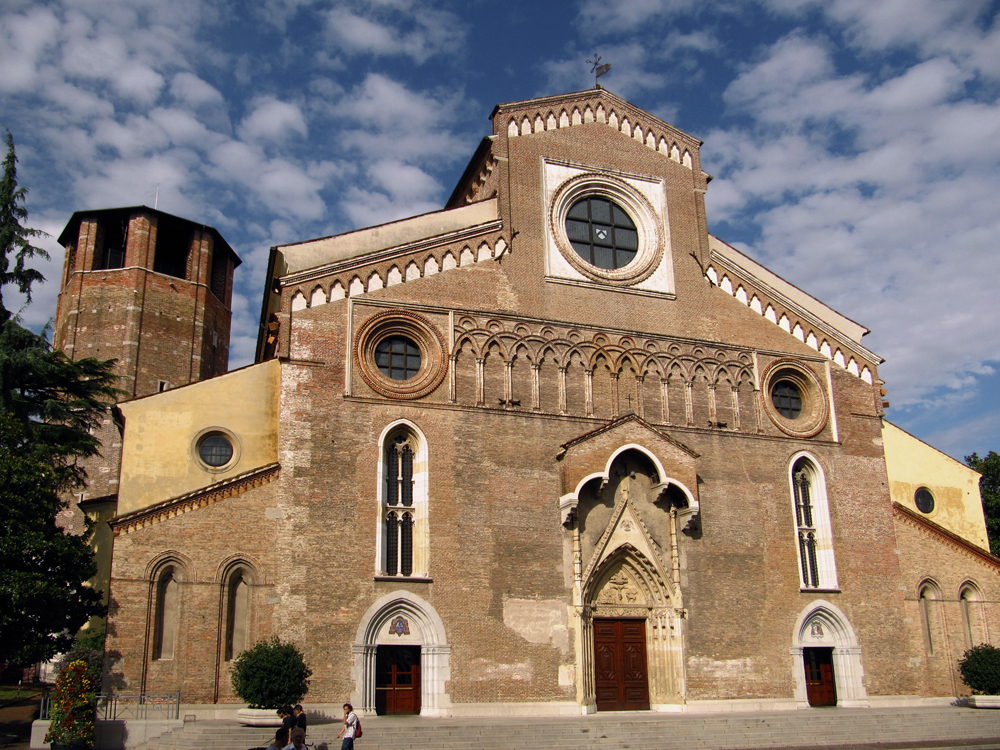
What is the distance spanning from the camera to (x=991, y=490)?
37625 millimetres

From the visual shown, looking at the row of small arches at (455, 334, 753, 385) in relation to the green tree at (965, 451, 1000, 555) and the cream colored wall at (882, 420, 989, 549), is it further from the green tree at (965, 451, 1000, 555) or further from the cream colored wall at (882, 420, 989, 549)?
the green tree at (965, 451, 1000, 555)

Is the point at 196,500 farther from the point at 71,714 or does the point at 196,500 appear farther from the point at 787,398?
the point at 787,398

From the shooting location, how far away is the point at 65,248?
3622 cm

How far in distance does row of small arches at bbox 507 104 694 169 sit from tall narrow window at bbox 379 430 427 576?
923cm

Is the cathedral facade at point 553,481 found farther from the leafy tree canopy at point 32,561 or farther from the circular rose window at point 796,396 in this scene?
the leafy tree canopy at point 32,561

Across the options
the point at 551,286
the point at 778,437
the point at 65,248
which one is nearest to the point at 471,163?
the point at 551,286

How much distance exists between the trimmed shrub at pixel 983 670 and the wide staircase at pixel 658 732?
683 mm

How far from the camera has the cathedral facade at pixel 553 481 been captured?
1844 cm

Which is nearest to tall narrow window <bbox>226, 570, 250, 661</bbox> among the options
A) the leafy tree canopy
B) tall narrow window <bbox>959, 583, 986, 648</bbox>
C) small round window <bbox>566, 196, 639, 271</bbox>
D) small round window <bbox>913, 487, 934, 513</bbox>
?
the leafy tree canopy

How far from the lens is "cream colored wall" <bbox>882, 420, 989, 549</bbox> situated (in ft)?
83.3

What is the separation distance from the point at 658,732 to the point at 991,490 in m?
26.5

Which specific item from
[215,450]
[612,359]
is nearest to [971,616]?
[612,359]

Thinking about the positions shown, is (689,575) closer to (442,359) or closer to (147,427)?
(442,359)

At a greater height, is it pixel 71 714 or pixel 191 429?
pixel 191 429
